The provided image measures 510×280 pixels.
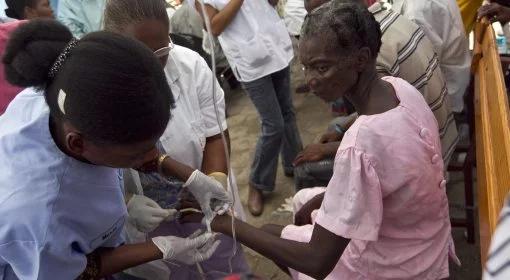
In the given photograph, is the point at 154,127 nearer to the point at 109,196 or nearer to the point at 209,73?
the point at 109,196

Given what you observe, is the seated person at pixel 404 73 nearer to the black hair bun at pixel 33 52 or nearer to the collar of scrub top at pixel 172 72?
the collar of scrub top at pixel 172 72

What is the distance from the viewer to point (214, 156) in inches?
74.5

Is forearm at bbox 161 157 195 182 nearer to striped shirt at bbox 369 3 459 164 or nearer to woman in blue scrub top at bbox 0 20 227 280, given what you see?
woman in blue scrub top at bbox 0 20 227 280

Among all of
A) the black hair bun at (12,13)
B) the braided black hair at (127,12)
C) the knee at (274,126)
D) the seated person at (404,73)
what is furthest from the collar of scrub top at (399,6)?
the black hair bun at (12,13)

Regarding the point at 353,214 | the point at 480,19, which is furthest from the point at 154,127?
the point at 480,19

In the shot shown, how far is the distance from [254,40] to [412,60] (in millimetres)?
1053

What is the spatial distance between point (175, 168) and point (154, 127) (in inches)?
21.7

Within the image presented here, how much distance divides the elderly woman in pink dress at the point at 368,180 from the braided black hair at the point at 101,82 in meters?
0.51

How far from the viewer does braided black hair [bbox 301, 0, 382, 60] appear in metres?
1.35

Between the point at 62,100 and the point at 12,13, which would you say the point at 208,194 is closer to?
the point at 62,100

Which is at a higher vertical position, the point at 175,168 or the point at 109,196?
the point at 109,196

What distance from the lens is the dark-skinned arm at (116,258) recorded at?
1381 millimetres

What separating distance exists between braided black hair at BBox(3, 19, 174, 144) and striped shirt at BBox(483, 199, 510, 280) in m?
0.77

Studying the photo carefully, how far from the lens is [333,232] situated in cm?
131
